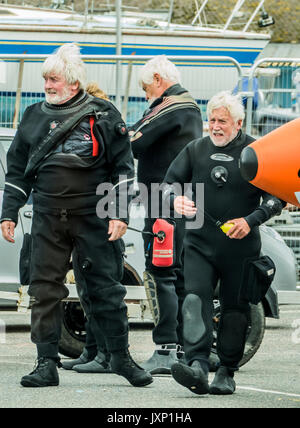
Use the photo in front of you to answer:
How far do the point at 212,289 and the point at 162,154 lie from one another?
48.8 inches

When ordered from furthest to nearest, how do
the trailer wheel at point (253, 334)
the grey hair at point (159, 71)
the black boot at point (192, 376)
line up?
1. the trailer wheel at point (253, 334)
2. the grey hair at point (159, 71)
3. the black boot at point (192, 376)

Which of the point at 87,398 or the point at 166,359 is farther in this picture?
the point at 166,359

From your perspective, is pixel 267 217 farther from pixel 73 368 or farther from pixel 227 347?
pixel 73 368

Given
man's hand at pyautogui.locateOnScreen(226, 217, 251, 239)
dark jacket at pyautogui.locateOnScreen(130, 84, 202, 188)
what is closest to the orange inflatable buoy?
man's hand at pyautogui.locateOnScreen(226, 217, 251, 239)

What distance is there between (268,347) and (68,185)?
3.07 meters

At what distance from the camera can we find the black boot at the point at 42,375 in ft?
23.6

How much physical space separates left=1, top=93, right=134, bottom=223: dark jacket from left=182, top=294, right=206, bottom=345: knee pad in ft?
2.06

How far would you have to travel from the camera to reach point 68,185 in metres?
7.16

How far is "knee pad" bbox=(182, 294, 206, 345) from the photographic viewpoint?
23.4 ft

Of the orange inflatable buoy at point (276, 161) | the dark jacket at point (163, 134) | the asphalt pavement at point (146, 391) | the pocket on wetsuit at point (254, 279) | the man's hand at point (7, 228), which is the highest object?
the dark jacket at point (163, 134)

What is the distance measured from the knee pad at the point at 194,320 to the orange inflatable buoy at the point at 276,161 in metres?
0.85

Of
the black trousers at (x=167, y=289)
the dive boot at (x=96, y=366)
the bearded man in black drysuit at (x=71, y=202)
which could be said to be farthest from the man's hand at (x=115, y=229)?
the dive boot at (x=96, y=366)

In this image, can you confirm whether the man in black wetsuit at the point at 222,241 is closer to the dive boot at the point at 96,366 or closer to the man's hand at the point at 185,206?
the man's hand at the point at 185,206
